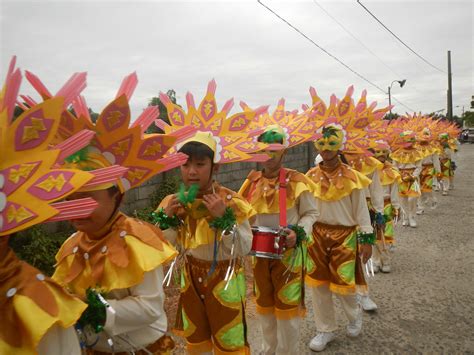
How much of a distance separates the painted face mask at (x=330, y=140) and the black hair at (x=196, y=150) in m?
1.74

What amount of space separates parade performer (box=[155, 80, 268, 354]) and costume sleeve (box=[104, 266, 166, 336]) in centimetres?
71

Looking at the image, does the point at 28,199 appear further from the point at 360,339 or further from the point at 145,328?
the point at 360,339

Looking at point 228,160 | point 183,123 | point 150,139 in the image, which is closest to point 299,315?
point 228,160

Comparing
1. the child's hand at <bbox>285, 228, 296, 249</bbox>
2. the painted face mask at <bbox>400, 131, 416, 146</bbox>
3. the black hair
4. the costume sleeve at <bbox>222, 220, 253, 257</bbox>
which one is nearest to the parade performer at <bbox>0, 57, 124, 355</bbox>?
the black hair

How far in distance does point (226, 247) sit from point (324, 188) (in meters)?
1.69

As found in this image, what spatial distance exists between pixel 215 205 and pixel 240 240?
12.7 inches

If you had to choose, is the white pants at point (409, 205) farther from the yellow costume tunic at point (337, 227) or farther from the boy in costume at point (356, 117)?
the yellow costume tunic at point (337, 227)

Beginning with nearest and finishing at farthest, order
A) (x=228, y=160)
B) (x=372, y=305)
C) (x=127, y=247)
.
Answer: (x=127, y=247) < (x=228, y=160) < (x=372, y=305)

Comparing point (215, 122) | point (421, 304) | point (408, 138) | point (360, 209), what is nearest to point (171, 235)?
point (215, 122)

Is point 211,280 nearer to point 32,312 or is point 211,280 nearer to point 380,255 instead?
point 32,312

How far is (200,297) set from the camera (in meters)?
2.69

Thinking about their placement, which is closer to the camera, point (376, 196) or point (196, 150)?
point (196, 150)

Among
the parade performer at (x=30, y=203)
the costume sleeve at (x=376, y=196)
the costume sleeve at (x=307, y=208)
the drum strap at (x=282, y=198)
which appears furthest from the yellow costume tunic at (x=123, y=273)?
the costume sleeve at (x=376, y=196)

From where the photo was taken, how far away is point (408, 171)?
877 cm
